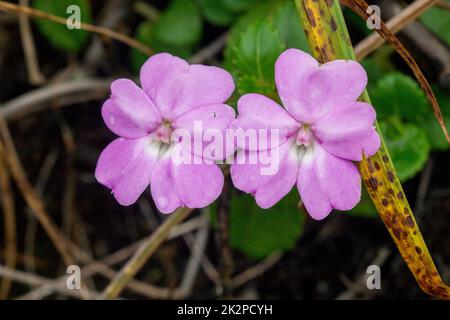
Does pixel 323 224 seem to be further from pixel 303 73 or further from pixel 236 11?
pixel 303 73

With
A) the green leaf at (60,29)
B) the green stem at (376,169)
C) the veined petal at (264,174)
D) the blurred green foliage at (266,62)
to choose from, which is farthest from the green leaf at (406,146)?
the green leaf at (60,29)

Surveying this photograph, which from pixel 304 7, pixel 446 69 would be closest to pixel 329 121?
pixel 304 7

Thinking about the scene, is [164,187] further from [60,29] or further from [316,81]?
[60,29]

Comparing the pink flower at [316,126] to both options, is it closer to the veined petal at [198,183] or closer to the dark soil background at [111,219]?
the veined petal at [198,183]

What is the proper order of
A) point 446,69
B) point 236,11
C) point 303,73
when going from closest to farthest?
1. point 303,73
2. point 446,69
3. point 236,11

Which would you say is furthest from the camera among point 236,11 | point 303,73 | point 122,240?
point 122,240
